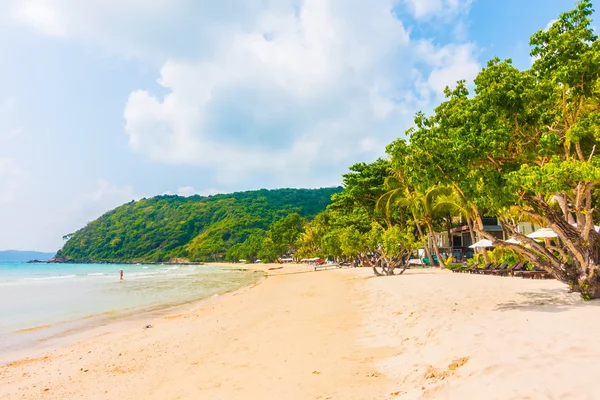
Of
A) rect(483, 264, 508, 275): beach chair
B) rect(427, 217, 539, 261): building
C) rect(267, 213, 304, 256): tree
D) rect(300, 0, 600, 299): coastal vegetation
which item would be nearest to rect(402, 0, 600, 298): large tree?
rect(300, 0, 600, 299): coastal vegetation

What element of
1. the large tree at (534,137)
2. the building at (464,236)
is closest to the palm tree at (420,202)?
the building at (464,236)

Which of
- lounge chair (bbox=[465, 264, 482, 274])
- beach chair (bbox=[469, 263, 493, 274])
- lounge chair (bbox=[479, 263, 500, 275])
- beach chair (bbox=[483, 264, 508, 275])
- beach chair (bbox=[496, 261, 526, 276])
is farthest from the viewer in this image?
lounge chair (bbox=[465, 264, 482, 274])

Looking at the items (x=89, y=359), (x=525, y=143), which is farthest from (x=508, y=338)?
(x=89, y=359)

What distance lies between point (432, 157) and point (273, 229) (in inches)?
3600

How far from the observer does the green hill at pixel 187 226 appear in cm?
13525

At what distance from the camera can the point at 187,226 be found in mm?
153000

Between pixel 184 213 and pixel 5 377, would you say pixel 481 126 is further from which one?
pixel 184 213

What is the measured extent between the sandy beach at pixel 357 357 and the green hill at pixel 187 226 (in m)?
111

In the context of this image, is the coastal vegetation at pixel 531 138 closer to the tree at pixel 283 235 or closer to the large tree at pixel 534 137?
the large tree at pixel 534 137

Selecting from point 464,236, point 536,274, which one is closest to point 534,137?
point 536,274

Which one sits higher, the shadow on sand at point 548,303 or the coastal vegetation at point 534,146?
the coastal vegetation at point 534,146

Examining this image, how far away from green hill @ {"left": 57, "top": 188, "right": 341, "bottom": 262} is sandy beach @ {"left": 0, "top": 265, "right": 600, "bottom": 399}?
11108 centimetres

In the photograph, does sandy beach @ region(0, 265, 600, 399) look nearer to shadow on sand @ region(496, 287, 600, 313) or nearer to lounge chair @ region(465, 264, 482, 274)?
shadow on sand @ region(496, 287, 600, 313)

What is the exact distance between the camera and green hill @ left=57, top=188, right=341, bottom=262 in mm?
135250
